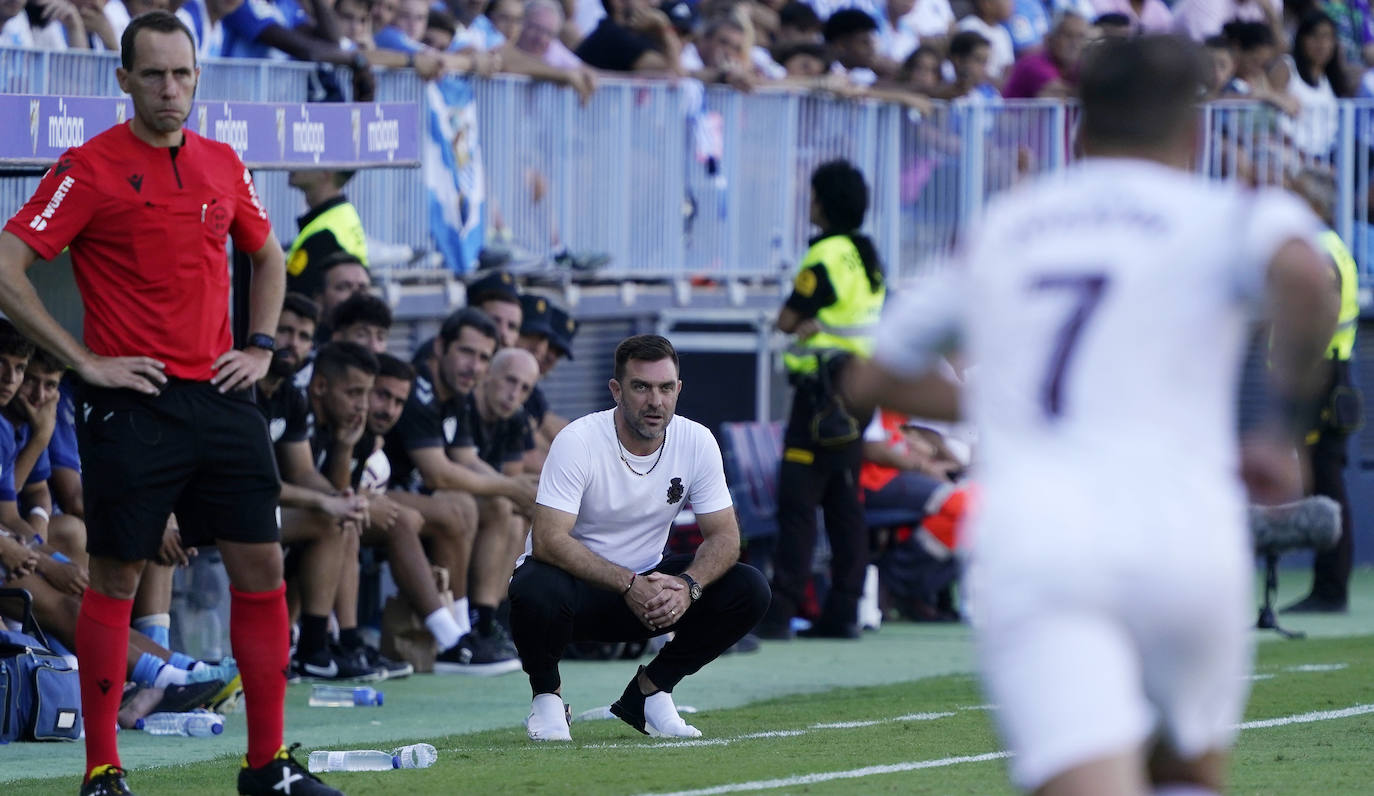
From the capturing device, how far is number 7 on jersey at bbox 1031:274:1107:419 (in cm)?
352

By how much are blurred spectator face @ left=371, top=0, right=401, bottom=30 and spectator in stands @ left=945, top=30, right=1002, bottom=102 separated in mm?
4956

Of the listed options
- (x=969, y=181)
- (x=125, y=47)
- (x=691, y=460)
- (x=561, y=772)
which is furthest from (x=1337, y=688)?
(x=969, y=181)

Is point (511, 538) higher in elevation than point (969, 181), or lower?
lower

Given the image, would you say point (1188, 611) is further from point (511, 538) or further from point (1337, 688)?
point (511, 538)

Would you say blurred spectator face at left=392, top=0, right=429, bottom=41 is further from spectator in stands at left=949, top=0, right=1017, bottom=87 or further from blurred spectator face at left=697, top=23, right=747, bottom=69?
spectator in stands at left=949, top=0, right=1017, bottom=87

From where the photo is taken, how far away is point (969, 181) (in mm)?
16609

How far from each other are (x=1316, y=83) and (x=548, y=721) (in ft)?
38.5

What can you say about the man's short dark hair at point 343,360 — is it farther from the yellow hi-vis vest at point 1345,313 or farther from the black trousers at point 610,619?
the yellow hi-vis vest at point 1345,313

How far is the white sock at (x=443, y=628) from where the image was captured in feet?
34.9

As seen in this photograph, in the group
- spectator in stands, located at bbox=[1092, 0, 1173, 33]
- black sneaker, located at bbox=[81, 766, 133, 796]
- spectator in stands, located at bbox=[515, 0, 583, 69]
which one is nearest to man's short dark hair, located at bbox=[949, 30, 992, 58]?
spectator in stands, located at bbox=[1092, 0, 1173, 33]

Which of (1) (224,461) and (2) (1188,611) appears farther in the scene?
(1) (224,461)

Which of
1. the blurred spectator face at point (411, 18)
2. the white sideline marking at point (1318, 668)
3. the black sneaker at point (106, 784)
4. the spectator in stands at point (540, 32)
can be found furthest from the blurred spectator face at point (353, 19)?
the black sneaker at point (106, 784)

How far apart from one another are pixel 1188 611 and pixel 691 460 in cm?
498

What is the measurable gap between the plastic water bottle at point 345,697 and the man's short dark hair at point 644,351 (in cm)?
201
